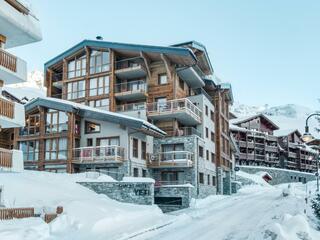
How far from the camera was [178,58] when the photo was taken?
37031mm

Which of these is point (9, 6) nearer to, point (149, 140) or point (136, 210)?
point (136, 210)

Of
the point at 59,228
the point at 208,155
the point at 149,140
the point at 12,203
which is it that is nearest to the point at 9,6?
the point at 12,203

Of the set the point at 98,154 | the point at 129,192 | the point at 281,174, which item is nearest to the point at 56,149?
the point at 98,154

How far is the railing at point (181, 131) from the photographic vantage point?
36438mm

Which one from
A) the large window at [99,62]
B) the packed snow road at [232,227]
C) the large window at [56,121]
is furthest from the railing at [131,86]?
the packed snow road at [232,227]

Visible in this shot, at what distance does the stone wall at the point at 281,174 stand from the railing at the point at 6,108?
187ft

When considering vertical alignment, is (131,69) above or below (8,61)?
above

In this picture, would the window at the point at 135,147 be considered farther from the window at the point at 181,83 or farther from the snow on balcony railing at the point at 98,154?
the window at the point at 181,83

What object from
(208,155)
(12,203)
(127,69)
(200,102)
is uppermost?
(127,69)

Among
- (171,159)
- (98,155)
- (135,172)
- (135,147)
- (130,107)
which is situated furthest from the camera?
(130,107)

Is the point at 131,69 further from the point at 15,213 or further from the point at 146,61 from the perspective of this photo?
the point at 15,213

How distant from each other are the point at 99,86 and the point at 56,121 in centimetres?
758

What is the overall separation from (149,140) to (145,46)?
9147 mm

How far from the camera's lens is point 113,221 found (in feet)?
57.5
